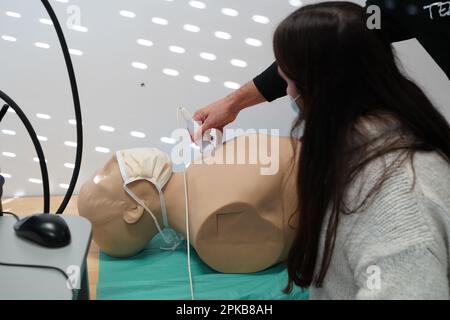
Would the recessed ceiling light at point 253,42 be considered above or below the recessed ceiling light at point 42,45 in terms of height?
above

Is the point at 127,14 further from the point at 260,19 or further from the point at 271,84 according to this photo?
the point at 271,84

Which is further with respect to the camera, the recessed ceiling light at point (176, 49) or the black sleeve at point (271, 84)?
the recessed ceiling light at point (176, 49)

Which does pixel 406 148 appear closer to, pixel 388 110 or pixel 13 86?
pixel 388 110

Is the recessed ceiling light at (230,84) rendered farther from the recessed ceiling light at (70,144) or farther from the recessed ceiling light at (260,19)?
the recessed ceiling light at (70,144)

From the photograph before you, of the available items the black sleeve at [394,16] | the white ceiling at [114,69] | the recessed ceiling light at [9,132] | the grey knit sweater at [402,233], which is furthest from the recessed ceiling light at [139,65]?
the grey knit sweater at [402,233]

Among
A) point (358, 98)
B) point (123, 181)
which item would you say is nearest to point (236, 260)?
point (123, 181)

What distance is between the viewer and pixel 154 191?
4.25 feet

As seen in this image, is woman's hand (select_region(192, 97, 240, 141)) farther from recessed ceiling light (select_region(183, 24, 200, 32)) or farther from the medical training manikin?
recessed ceiling light (select_region(183, 24, 200, 32))

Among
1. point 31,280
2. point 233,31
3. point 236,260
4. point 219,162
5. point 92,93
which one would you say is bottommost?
point 236,260

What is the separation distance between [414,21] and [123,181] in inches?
33.0

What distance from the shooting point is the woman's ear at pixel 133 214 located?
127 cm

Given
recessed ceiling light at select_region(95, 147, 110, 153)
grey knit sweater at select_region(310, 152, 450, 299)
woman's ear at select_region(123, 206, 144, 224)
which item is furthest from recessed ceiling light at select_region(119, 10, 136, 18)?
grey knit sweater at select_region(310, 152, 450, 299)

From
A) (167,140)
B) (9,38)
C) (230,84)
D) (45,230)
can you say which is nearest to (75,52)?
(9,38)

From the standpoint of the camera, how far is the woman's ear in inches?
49.9
